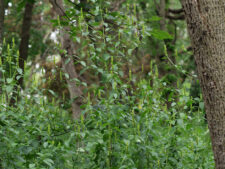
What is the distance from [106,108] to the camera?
3.90 meters

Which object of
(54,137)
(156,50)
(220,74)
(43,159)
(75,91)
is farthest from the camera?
(156,50)

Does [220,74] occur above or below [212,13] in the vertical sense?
below

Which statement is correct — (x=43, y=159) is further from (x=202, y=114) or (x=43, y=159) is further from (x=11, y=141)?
(x=202, y=114)

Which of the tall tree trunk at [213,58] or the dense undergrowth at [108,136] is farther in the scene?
the dense undergrowth at [108,136]

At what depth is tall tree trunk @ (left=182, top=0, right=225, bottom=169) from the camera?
123 inches

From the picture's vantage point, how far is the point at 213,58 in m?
3.14

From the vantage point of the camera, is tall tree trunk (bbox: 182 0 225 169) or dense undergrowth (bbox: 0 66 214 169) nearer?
tall tree trunk (bbox: 182 0 225 169)

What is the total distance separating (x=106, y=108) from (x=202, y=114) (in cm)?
109

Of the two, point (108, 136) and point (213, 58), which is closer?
point (213, 58)

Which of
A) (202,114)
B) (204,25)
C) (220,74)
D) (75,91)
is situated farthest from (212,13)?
(75,91)

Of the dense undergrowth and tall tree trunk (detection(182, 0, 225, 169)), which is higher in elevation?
tall tree trunk (detection(182, 0, 225, 169))

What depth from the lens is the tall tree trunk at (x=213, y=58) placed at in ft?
10.2

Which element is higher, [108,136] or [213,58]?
[213,58]

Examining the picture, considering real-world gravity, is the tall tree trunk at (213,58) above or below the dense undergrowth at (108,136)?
above
